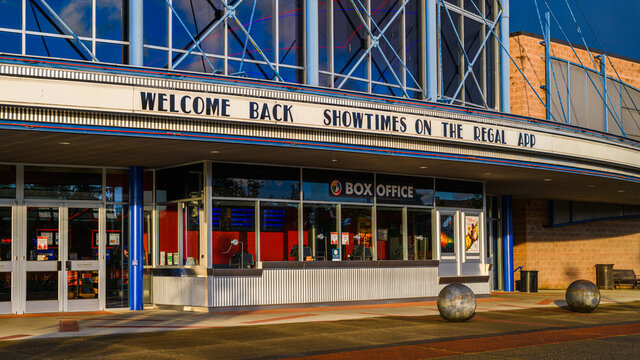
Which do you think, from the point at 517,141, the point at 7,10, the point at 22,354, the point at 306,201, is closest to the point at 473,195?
the point at 517,141

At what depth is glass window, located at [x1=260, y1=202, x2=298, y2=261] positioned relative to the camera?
64.4ft

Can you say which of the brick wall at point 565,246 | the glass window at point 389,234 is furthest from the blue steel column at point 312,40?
the brick wall at point 565,246

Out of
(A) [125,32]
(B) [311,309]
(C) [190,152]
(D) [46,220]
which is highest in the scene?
(A) [125,32]

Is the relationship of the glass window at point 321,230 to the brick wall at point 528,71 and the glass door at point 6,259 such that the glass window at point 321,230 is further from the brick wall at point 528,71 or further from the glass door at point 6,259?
the brick wall at point 528,71

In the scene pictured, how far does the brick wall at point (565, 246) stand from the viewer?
103 feet

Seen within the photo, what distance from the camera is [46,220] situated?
1878 cm

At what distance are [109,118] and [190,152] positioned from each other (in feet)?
9.94

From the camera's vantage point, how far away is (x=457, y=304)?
15812 mm

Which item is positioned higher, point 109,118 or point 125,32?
point 125,32

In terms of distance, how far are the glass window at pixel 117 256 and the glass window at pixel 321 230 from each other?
14.5ft

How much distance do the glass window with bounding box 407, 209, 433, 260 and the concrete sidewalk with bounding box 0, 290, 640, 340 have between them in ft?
5.03

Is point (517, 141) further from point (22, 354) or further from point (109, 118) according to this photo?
point (22, 354)

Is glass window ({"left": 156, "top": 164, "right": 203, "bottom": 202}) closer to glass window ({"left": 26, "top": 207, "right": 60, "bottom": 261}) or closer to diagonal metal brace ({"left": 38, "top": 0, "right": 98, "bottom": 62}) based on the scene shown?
glass window ({"left": 26, "top": 207, "right": 60, "bottom": 261})

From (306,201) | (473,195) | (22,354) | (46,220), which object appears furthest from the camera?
(473,195)
